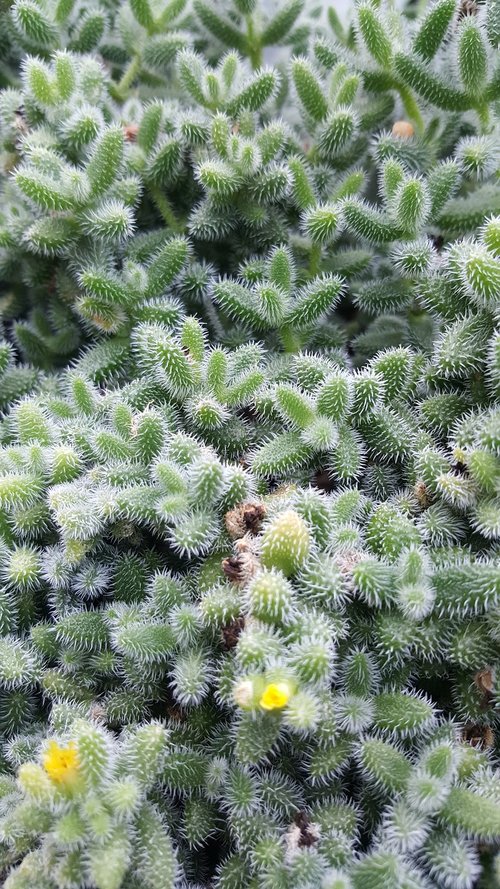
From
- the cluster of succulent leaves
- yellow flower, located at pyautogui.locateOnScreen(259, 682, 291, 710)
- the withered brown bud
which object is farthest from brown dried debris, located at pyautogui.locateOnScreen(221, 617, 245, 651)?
the withered brown bud

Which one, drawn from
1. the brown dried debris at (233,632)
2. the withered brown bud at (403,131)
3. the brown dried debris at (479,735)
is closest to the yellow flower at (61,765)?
the brown dried debris at (233,632)

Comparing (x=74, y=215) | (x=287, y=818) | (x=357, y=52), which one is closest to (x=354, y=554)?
(x=287, y=818)

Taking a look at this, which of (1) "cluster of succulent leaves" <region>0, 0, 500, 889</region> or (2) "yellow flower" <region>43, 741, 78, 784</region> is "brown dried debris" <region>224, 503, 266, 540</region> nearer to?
(1) "cluster of succulent leaves" <region>0, 0, 500, 889</region>

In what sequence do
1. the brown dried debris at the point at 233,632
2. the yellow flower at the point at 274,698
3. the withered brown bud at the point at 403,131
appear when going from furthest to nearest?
1. the withered brown bud at the point at 403,131
2. the brown dried debris at the point at 233,632
3. the yellow flower at the point at 274,698

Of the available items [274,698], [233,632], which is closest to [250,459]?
[233,632]

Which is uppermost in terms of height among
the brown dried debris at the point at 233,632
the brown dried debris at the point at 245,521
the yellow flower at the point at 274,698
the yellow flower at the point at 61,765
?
the brown dried debris at the point at 245,521

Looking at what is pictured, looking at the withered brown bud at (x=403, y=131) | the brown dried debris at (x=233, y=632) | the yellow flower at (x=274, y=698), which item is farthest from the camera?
the withered brown bud at (x=403, y=131)

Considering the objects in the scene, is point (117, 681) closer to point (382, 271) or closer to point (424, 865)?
point (424, 865)

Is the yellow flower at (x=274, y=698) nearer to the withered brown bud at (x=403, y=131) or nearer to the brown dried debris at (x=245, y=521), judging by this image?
the brown dried debris at (x=245, y=521)

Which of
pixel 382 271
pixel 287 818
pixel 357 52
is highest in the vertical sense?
pixel 357 52
